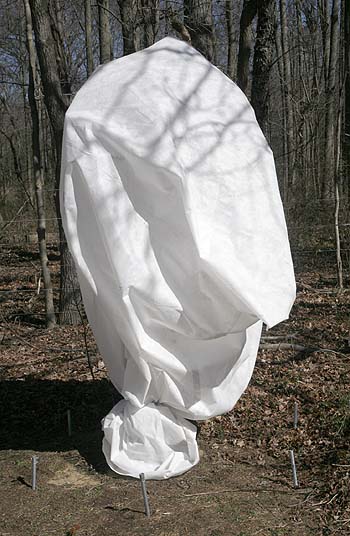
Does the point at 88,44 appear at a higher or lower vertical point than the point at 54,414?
higher

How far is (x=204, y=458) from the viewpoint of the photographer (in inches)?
198

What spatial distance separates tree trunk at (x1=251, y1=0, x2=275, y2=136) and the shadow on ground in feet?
12.5

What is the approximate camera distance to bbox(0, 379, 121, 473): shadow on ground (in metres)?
5.36

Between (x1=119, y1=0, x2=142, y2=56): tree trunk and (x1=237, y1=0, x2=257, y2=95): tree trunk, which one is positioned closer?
(x1=237, y1=0, x2=257, y2=95): tree trunk

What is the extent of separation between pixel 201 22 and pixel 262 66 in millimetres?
923

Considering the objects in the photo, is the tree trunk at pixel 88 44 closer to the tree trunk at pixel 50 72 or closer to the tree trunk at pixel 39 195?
the tree trunk at pixel 39 195

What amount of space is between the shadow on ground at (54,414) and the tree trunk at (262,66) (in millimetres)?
3817

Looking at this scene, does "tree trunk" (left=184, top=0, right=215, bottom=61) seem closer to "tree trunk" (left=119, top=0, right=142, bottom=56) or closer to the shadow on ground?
"tree trunk" (left=119, top=0, right=142, bottom=56)

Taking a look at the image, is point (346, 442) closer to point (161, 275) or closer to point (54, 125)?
point (161, 275)

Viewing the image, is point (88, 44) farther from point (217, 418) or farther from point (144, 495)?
point (144, 495)

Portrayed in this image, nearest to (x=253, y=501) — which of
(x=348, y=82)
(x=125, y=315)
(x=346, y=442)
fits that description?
(x=346, y=442)

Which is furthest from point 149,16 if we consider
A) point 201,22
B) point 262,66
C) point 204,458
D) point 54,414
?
point 204,458

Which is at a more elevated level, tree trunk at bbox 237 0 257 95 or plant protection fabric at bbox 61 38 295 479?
tree trunk at bbox 237 0 257 95

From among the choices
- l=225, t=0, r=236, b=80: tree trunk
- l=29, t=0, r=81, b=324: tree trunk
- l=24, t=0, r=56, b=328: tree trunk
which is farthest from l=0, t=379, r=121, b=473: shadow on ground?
l=225, t=0, r=236, b=80: tree trunk
